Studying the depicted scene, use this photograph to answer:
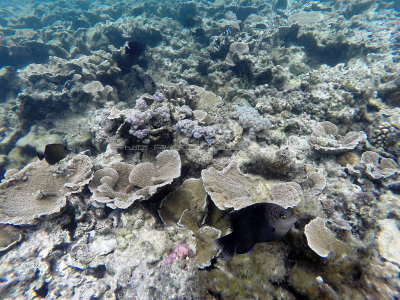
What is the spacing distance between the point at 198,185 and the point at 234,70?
5222 mm

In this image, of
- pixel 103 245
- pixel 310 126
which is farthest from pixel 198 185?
pixel 310 126

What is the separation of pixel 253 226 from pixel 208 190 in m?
0.98

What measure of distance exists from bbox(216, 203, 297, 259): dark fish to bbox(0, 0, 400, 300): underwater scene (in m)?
0.01

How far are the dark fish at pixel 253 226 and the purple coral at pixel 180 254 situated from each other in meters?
0.83

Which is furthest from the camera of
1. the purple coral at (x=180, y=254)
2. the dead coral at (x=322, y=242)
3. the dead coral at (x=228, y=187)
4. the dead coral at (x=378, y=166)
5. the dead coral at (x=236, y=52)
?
the dead coral at (x=236, y=52)

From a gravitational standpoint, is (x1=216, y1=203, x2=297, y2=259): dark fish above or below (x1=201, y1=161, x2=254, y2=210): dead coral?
above

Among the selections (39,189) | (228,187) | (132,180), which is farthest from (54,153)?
(228,187)

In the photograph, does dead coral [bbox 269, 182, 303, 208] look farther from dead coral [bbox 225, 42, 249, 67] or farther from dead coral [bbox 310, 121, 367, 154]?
dead coral [bbox 225, 42, 249, 67]

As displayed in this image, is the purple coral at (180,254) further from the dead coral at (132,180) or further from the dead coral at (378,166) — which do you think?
the dead coral at (378,166)

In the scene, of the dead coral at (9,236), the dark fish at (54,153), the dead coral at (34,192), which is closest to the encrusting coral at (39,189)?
the dead coral at (34,192)

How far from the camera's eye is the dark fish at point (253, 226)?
1.85 m

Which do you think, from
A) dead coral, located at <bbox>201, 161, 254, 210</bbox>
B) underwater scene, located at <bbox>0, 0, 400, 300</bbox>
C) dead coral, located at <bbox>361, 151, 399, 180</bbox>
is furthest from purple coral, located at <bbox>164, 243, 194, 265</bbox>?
dead coral, located at <bbox>361, 151, 399, 180</bbox>

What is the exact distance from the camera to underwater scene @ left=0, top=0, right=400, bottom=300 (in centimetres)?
210

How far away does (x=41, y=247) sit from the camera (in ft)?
10.6
